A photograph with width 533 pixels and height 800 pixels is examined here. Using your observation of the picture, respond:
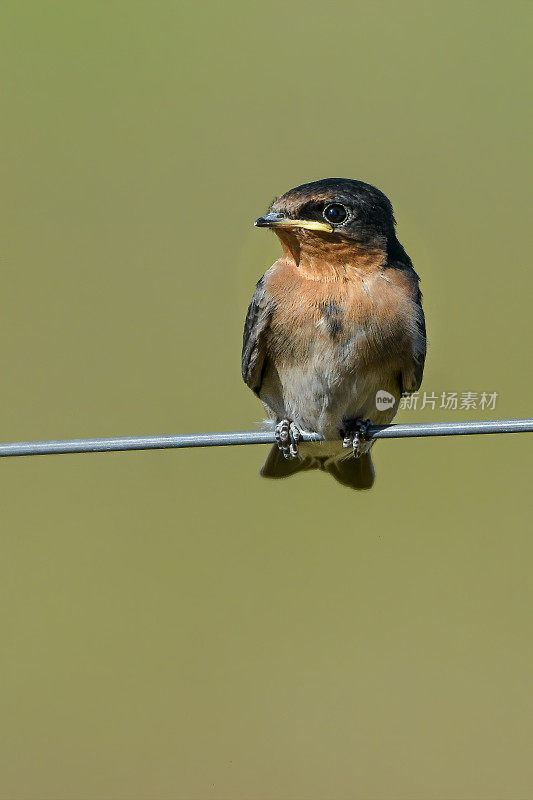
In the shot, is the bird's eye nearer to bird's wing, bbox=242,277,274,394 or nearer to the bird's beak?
the bird's beak

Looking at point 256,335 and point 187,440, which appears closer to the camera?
point 187,440

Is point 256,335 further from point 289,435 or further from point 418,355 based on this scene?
point 418,355

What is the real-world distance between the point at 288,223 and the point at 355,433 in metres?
1.18

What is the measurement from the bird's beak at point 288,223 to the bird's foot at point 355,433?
1.05 meters

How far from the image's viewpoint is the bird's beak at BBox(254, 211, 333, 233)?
15.8 ft

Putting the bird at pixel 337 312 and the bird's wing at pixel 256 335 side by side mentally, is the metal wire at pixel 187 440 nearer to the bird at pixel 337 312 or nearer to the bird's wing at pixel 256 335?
the bird at pixel 337 312

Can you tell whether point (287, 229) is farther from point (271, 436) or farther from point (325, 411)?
point (271, 436)

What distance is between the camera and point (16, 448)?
3438mm

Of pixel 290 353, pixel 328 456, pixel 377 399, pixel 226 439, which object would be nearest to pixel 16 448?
pixel 226 439

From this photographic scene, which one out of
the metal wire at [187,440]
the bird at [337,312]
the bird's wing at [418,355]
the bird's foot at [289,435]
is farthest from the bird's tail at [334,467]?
the metal wire at [187,440]

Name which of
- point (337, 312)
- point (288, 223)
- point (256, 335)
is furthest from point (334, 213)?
point (256, 335)

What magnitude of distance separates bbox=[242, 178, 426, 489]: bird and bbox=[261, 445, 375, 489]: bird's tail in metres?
0.36

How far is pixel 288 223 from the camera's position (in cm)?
484

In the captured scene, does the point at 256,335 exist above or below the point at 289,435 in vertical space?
above
